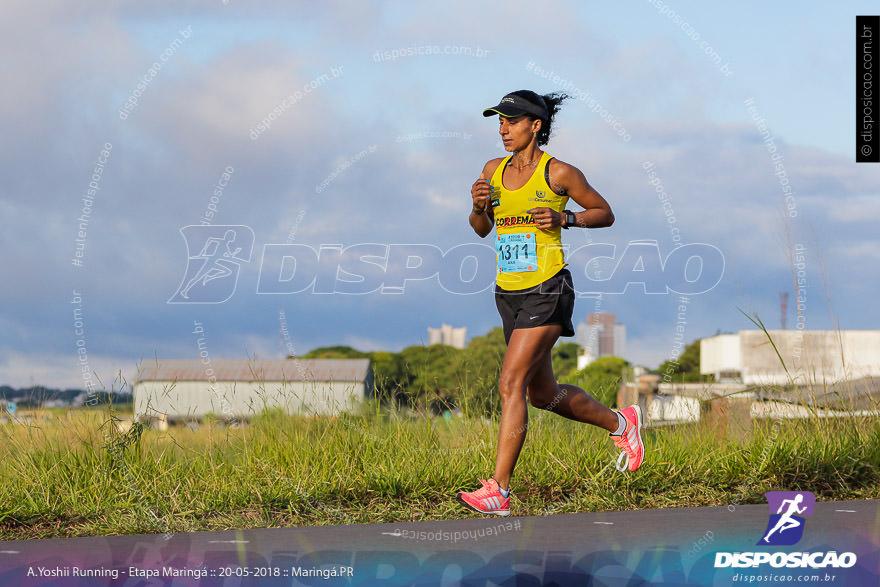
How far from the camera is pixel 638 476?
5.62 m

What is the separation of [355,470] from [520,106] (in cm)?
256

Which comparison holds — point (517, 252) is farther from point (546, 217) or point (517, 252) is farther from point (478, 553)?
point (478, 553)

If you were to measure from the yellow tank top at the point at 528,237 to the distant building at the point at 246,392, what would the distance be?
1.70m

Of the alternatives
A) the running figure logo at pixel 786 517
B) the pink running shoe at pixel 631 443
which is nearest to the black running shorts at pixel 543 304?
the pink running shoe at pixel 631 443

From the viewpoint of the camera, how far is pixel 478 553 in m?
3.89

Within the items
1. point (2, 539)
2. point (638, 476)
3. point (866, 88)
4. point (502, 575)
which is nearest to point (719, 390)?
point (638, 476)

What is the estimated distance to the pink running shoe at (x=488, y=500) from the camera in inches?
190

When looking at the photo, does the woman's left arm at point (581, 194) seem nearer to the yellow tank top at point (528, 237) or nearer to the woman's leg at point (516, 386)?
the yellow tank top at point (528, 237)

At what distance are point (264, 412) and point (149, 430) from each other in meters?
0.81

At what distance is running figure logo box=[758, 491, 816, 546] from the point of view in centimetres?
415

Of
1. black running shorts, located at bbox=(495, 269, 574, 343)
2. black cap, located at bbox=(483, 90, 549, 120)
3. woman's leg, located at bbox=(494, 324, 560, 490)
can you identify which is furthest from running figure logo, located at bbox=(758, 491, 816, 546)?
black cap, located at bbox=(483, 90, 549, 120)

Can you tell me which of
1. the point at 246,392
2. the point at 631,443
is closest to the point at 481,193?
the point at 631,443

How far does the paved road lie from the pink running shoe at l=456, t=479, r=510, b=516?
0.11 meters

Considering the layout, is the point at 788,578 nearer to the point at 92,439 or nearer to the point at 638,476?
the point at 638,476
